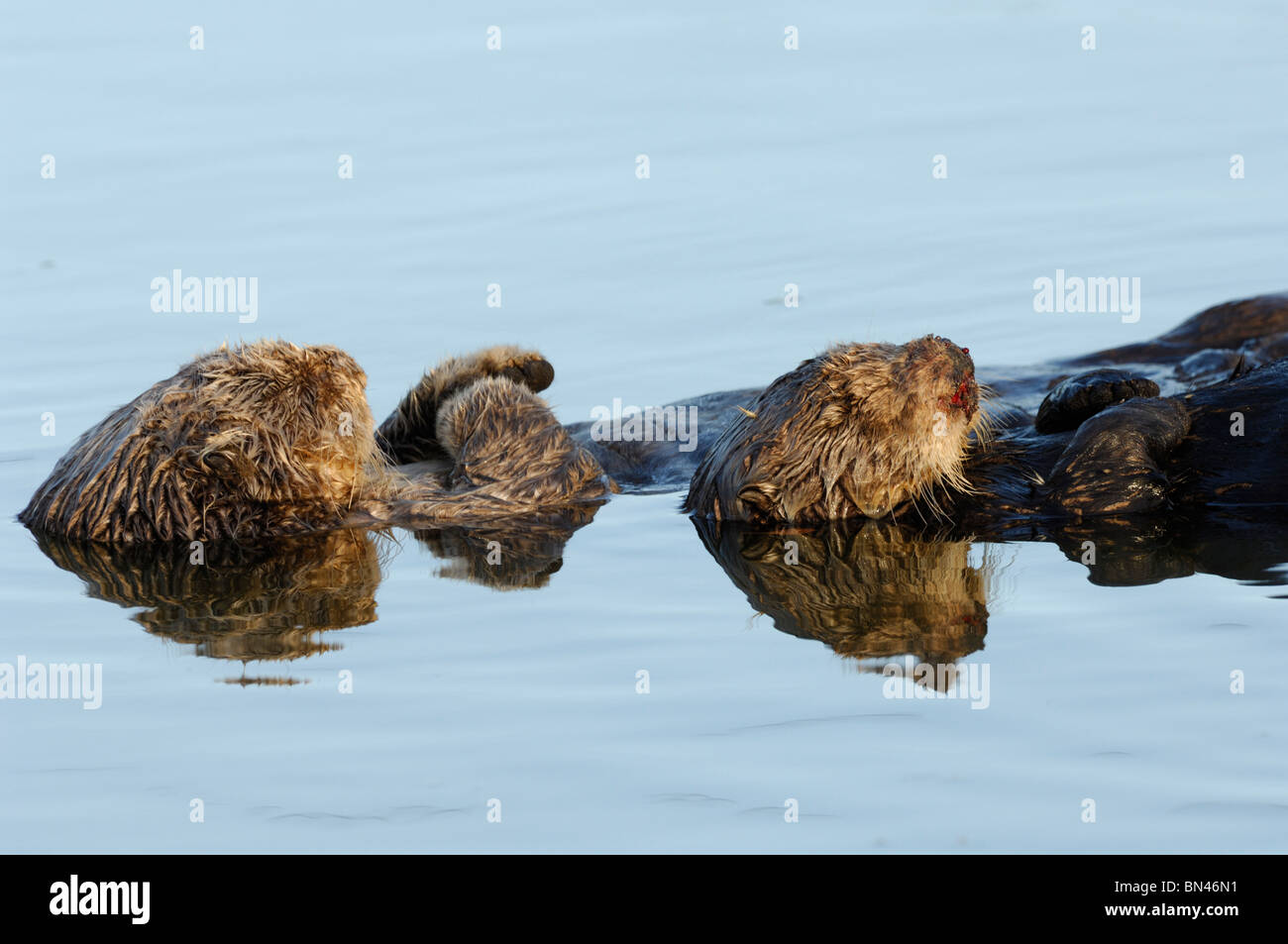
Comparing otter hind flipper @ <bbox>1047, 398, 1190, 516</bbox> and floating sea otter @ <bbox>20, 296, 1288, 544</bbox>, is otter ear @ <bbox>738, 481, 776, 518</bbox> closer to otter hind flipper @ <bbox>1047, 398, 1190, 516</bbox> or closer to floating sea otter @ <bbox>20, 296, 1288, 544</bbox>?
floating sea otter @ <bbox>20, 296, 1288, 544</bbox>

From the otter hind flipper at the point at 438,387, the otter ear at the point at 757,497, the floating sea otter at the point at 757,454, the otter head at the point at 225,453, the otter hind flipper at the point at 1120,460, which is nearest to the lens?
the otter hind flipper at the point at 1120,460

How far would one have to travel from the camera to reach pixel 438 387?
8.38 metres

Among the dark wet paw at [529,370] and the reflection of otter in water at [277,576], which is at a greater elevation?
the dark wet paw at [529,370]

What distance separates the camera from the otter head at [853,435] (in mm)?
6918

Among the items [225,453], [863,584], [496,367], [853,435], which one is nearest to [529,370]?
[496,367]

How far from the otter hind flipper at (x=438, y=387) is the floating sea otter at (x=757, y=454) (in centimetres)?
37

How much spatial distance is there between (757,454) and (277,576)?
2.00 m

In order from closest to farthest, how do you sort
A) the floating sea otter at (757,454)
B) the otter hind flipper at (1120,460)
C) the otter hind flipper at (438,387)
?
the otter hind flipper at (1120,460), the floating sea otter at (757,454), the otter hind flipper at (438,387)

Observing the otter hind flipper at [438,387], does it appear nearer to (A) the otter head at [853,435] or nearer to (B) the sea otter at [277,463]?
(B) the sea otter at [277,463]

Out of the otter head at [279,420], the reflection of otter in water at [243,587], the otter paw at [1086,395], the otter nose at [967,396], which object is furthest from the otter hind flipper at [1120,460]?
the otter head at [279,420]

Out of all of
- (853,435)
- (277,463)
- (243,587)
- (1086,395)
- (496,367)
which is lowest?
(243,587)

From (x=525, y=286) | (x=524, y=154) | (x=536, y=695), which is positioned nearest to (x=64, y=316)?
(x=525, y=286)

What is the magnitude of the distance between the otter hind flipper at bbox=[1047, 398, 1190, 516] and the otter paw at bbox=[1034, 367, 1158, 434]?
0.26 meters

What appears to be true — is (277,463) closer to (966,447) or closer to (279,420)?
(279,420)
